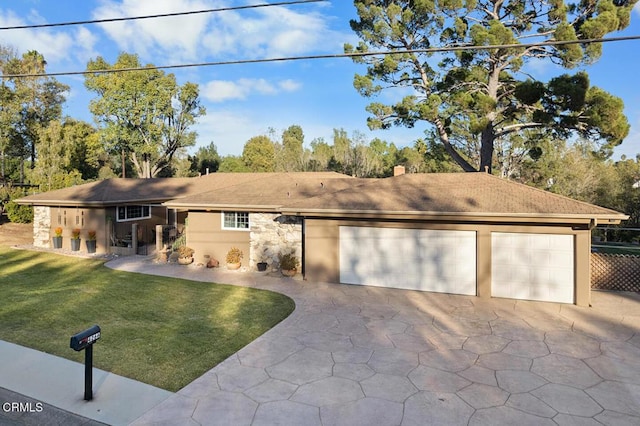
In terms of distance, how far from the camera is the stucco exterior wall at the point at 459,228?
33.5ft

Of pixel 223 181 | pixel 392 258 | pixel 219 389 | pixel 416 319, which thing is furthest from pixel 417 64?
pixel 219 389

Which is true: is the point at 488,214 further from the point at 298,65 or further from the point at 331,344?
the point at 298,65

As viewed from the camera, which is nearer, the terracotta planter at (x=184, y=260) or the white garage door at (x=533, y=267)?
the white garage door at (x=533, y=267)

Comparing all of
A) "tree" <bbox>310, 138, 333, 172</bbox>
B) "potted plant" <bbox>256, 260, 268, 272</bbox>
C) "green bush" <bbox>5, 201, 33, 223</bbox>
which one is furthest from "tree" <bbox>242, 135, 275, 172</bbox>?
"potted plant" <bbox>256, 260, 268, 272</bbox>

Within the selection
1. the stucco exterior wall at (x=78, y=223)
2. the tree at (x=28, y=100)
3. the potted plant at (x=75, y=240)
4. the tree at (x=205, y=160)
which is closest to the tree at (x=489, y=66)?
the stucco exterior wall at (x=78, y=223)

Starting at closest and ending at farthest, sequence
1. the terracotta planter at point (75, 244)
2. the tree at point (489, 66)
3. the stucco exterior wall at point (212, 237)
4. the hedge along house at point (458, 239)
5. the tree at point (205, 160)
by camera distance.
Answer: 1. the hedge along house at point (458, 239)
2. the stucco exterior wall at point (212, 237)
3. the terracotta planter at point (75, 244)
4. the tree at point (489, 66)
5. the tree at point (205, 160)

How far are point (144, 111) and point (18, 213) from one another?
60.0ft

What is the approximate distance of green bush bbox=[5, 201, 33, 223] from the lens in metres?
24.8

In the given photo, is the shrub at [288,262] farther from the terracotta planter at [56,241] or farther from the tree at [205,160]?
the tree at [205,160]

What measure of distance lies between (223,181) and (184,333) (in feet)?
48.7

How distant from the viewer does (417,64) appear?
81.7 ft

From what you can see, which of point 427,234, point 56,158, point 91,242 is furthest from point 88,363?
point 56,158

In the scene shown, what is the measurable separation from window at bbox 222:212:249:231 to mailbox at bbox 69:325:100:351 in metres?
9.47

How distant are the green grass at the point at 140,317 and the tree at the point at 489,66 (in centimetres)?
1654
